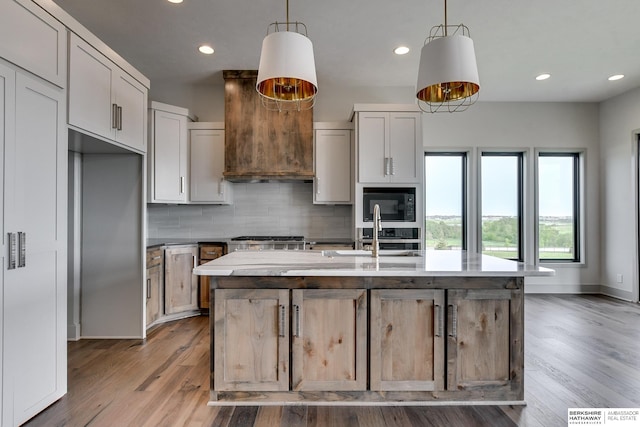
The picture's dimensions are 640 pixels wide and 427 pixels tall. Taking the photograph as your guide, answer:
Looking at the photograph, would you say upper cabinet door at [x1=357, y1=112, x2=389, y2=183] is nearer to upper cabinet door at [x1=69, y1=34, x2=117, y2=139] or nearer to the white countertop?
the white countertop

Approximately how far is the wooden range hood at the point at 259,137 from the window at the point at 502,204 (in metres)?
2.88

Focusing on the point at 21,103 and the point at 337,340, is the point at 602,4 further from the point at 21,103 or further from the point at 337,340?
the point at 21,103

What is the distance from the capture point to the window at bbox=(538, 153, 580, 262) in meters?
5.45

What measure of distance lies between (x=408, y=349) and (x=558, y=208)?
469 cm

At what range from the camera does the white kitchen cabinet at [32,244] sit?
73.5 inches

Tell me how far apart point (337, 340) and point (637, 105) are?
5343 mm

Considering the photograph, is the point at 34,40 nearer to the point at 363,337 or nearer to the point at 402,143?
the point at 363,337

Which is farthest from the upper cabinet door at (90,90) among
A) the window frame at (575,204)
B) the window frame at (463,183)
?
the window frame at (575,204)

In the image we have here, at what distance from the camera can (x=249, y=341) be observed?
210cm

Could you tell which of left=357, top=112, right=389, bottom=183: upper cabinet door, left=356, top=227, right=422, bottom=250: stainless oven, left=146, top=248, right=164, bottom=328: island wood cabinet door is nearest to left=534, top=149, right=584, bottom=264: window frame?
left=356, top=227, right=422, bottom=250: stainless oven

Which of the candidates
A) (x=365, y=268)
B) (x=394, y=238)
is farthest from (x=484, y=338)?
(x=394, y=238)

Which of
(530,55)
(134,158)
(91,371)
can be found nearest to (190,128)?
(134,158)

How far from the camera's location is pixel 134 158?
3.37 meters

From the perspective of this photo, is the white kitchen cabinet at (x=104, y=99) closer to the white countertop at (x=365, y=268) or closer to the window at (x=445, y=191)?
the white countertop at (x=365, y=268)
